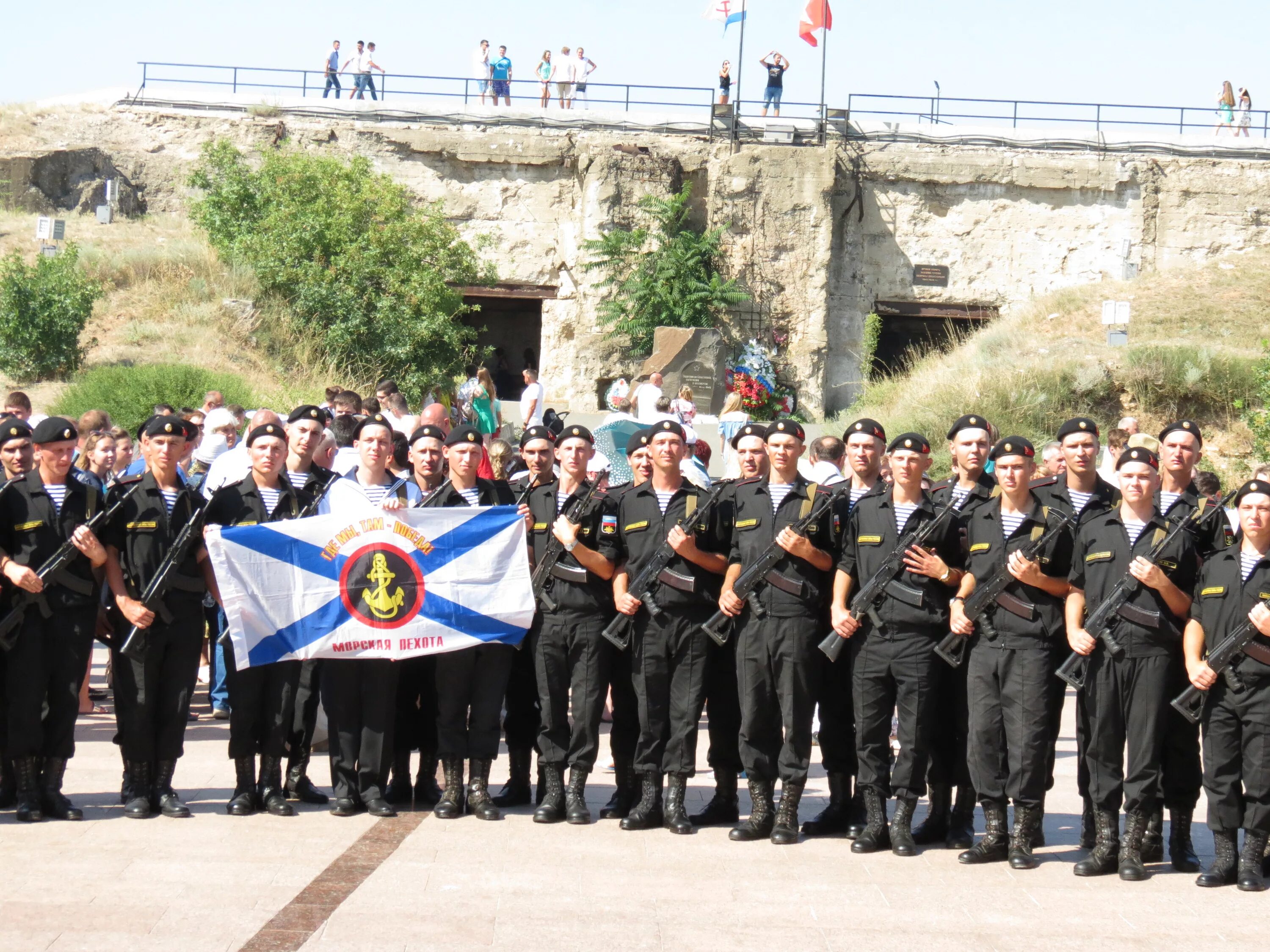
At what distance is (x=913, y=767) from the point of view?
655cm

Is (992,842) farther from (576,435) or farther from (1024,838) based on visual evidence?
(576,435)

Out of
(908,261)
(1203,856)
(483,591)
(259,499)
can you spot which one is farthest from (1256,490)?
(908,261)

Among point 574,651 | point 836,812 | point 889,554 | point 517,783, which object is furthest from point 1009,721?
point 517,783

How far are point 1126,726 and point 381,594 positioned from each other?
370cm

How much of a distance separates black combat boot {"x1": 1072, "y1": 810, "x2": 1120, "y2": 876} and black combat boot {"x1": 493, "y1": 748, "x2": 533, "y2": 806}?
282 centimetres

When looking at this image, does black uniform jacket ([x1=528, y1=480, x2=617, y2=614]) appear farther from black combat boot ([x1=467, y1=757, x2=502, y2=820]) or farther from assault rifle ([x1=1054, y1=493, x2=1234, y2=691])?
assault rifle ([x1=1054, y1=493, x2=1234, y2=691])

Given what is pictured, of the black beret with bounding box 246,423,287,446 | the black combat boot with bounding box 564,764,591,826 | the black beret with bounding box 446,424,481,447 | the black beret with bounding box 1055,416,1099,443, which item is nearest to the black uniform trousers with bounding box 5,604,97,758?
the black beret with bounding box 246,423,287,446

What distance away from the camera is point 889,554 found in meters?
6.64

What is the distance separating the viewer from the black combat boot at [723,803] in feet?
23.3

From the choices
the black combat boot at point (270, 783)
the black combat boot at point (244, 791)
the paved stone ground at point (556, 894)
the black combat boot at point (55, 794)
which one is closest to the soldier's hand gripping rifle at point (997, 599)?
the paved stone ground at point (556, 894)

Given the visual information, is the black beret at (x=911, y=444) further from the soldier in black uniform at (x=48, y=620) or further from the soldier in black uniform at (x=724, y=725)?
the soldier in black uniform at (x=48, y=620)

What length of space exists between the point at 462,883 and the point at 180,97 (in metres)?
25.2

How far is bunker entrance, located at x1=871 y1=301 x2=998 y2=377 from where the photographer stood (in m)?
27.0

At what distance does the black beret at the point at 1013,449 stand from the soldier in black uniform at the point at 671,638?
4.75ft
